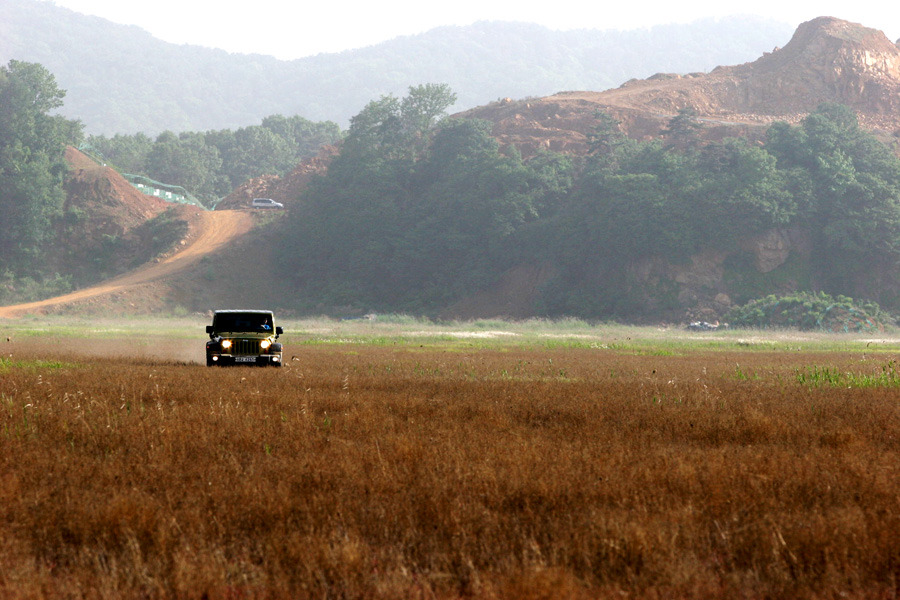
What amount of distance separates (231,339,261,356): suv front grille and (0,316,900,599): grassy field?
384 inches

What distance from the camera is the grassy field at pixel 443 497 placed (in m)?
6.48

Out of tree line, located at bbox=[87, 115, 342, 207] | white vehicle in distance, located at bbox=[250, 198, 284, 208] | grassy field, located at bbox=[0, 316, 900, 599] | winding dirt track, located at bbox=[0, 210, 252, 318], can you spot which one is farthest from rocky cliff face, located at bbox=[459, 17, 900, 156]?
grassy field, located at bbox=[0, 316, 900, 599]

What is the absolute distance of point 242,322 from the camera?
1117 inches

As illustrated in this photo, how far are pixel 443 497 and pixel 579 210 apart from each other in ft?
275

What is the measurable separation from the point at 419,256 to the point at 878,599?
301 ft

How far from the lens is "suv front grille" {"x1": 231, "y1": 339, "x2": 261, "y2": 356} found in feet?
89.5

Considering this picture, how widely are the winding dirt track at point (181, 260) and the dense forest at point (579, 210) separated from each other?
8.06m

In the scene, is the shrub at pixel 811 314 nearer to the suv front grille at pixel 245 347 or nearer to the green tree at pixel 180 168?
the suv front grille at pixel 245 347

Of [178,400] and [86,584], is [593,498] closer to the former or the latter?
[86,584]

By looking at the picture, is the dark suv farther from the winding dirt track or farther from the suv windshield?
the winding dirt track

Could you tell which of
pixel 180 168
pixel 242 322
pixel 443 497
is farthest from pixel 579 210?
pixel 443 497

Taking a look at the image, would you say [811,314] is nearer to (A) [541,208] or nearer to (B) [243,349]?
(A) [541,208]

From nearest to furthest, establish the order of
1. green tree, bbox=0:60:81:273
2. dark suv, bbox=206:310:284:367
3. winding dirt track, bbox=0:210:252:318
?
dark suv, bbox=206:310:284:367
winding dirt track, bbox=0:210:252:318
green tree, bbox=0:60:81:273

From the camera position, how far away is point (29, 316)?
78.5 m
